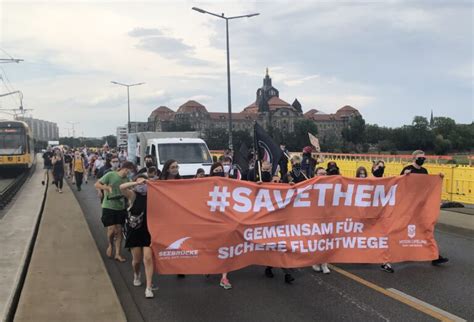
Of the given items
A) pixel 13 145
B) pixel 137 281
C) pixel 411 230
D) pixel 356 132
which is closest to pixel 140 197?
pixel 137 281

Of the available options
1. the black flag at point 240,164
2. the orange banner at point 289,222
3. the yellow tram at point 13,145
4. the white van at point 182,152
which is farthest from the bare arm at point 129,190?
the yellow tram at point 13,145

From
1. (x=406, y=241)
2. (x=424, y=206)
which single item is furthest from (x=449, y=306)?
(x=424, y=206)

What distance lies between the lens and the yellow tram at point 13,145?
27219 millimetres

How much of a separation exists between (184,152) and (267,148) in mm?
7230

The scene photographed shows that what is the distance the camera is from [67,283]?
19.5 feet

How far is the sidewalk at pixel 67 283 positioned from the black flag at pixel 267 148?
3201 millimetres

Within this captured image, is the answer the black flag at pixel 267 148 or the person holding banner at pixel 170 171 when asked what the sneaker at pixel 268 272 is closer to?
the person holding banner at pixel 170 171

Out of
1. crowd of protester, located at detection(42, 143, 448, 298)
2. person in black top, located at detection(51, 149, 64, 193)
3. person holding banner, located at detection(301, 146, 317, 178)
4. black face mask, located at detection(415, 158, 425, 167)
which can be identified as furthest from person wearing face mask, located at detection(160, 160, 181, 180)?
person in black top, located at detection(51, 149, 64, 193)

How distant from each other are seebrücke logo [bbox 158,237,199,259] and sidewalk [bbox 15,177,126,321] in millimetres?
771

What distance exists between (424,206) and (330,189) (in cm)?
168

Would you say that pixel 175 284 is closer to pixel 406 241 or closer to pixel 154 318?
pixel 154 318

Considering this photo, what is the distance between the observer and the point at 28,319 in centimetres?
473

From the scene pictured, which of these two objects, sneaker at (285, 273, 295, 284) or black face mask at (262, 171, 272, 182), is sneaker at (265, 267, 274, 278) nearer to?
sneaker at (285, 273, 295, 284)

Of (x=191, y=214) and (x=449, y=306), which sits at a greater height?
(x=191, y=214)
